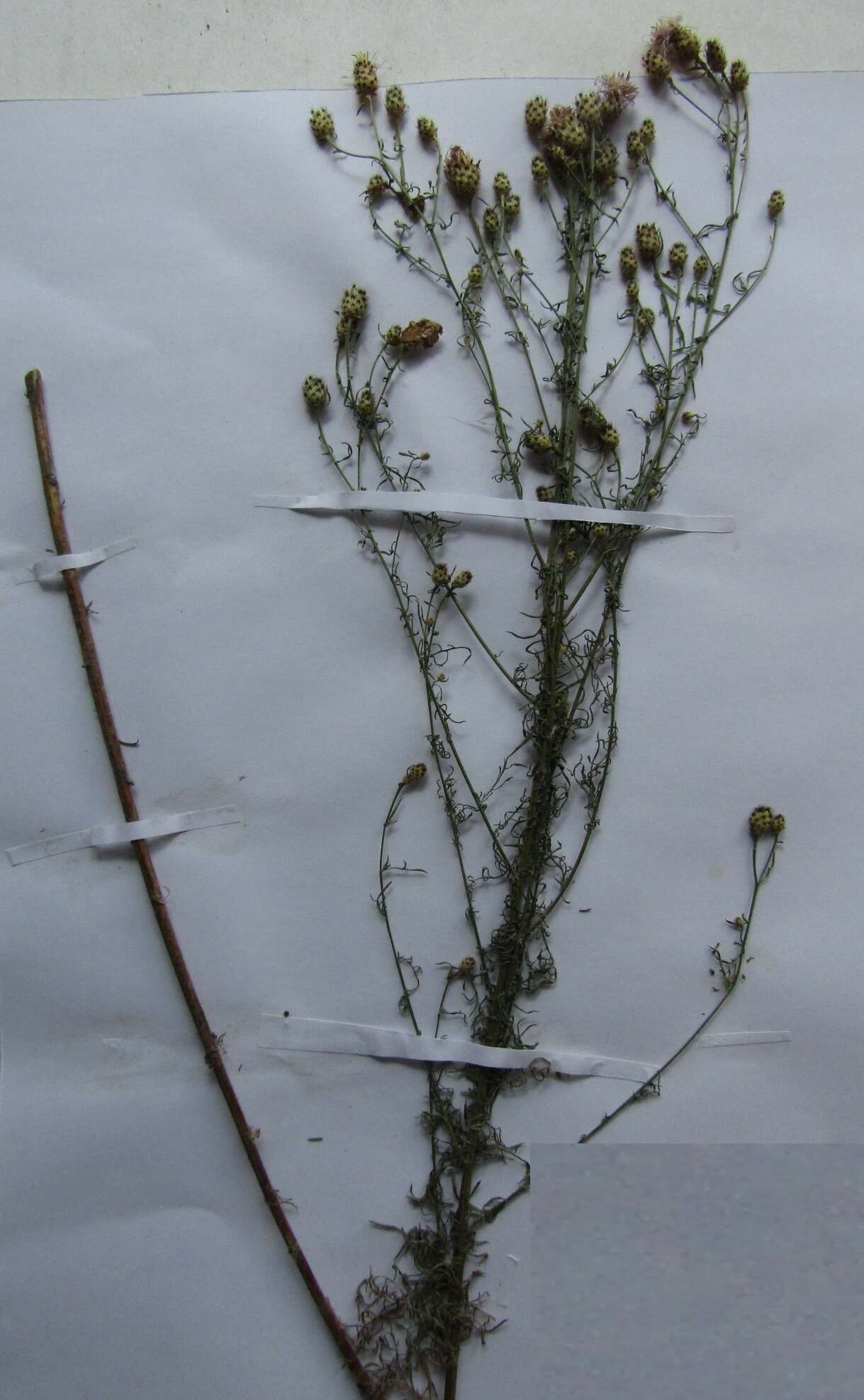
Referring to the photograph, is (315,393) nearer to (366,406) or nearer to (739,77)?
(366,406)

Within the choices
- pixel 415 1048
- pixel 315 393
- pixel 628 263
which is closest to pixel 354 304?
pixel 315 393

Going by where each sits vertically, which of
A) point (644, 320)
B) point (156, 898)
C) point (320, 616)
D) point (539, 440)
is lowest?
point (156, 898)

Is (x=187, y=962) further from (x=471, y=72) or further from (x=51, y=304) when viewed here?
(x=471, y=72)

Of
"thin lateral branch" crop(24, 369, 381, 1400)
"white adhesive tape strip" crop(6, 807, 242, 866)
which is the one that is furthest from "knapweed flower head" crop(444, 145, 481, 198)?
"white adhesive tape strip" crop(6, 807, 242, 866)

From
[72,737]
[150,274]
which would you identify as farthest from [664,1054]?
[150,274]

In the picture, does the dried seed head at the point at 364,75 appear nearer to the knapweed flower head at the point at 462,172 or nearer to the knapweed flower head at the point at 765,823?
the knapweed flower head at the point at 462,172

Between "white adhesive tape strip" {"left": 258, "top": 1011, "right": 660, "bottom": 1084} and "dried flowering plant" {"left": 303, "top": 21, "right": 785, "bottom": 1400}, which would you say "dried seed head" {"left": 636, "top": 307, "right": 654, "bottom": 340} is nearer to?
"dried flowering plant" {"left": 303, "top": 21, "right": 785, "bottom": 1400}
